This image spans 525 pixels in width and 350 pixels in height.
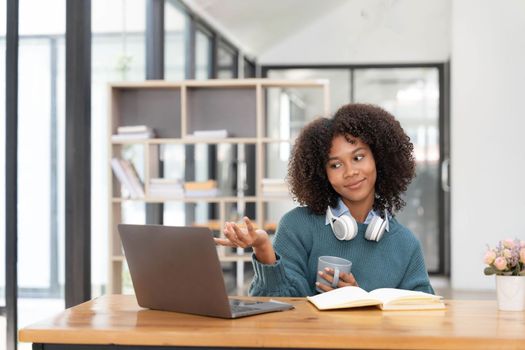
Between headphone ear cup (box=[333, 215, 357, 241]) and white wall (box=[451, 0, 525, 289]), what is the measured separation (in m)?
5.89

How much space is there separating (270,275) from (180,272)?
45 centimetres

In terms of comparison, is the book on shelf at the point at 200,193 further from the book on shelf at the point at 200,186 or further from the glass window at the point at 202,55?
the glass window at the point at 202,55

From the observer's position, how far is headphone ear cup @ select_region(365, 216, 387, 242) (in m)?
2.57

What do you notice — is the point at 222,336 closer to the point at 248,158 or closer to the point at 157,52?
the point at 157,52

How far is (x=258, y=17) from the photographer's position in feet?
27.4

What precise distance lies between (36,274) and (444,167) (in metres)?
6.08

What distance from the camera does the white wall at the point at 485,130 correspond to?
8141 mm

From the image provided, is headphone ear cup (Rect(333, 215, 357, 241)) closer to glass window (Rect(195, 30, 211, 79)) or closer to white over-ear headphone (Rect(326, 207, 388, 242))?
white over-ear headphone (Rect(326, 207, 388, 242))

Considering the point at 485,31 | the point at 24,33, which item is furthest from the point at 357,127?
the point at 485,31

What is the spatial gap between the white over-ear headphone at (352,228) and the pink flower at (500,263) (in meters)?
0.46

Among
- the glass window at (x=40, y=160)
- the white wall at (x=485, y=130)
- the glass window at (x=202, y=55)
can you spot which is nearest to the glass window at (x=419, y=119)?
the white wall at (x=485, y=130)

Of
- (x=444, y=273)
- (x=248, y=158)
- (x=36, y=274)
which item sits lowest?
(x=444, y=273)

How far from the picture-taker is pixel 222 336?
1.83 metres

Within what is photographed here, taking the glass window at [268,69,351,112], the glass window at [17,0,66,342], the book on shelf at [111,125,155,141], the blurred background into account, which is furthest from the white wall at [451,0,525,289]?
the glass window at [17,0,66,342]
